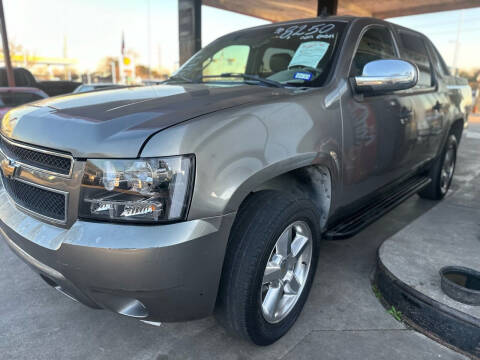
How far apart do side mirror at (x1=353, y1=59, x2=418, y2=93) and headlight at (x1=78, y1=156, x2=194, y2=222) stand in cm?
144

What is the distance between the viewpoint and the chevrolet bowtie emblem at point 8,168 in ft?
6.29

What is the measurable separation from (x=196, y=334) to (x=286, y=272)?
2.21ft

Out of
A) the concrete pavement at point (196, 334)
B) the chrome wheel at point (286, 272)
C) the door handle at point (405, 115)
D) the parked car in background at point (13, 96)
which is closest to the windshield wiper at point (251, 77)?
the chrome wheel at point (286, 272)

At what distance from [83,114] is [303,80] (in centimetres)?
140

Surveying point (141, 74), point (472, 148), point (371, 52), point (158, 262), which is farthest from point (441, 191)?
point (141, 74)

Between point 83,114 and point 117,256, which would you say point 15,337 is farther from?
point 83,114

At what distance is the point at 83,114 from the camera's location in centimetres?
175

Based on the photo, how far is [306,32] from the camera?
2.79 meters

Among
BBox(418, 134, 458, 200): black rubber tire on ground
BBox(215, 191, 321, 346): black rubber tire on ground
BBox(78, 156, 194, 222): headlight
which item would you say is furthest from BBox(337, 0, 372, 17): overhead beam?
BBox(78, 156, 194, 222): headlight

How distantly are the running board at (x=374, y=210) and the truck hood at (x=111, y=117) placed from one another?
43.7 inches

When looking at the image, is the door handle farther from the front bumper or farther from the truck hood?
the front bumper

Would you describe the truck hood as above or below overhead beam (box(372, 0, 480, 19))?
below

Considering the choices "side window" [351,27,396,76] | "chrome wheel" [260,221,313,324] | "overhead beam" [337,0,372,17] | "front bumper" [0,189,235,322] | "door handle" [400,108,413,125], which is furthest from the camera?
"overhead beam" [337,0,372,17]

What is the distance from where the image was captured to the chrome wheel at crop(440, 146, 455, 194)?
4508 millimetres
